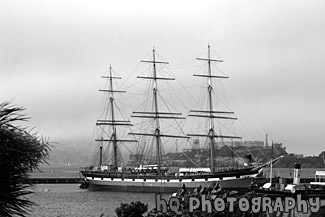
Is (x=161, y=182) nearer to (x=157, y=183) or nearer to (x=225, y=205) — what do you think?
(x=157, y=183)

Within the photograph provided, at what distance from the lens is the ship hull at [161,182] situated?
8761 centimetres

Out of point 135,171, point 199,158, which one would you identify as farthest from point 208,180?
point 199,158

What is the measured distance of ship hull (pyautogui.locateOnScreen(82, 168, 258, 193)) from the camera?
287 feet

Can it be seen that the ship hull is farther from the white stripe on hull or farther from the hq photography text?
the hq photography text

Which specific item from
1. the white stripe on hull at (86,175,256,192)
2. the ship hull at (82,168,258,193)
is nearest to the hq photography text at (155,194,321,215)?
the ship hull at (82,168,258,193)

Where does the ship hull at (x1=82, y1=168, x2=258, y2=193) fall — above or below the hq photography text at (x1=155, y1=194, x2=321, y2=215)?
below

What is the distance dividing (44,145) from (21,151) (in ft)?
2.46

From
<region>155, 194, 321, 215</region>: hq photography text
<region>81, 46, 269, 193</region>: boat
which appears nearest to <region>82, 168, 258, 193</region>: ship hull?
<region>81, 46, 269, 193</region>: boat

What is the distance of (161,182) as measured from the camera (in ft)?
305

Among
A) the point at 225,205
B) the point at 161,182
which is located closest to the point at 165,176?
the point at 161,182

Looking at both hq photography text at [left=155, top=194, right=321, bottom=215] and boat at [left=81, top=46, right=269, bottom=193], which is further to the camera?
boat at [left=81, top=46, right=269, bottom=193]

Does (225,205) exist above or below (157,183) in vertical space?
above

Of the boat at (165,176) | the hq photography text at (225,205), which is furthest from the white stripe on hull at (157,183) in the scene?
the hq photography text at (225,205)

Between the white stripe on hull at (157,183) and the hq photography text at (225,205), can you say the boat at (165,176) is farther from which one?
the hq photography text at (225,205)
